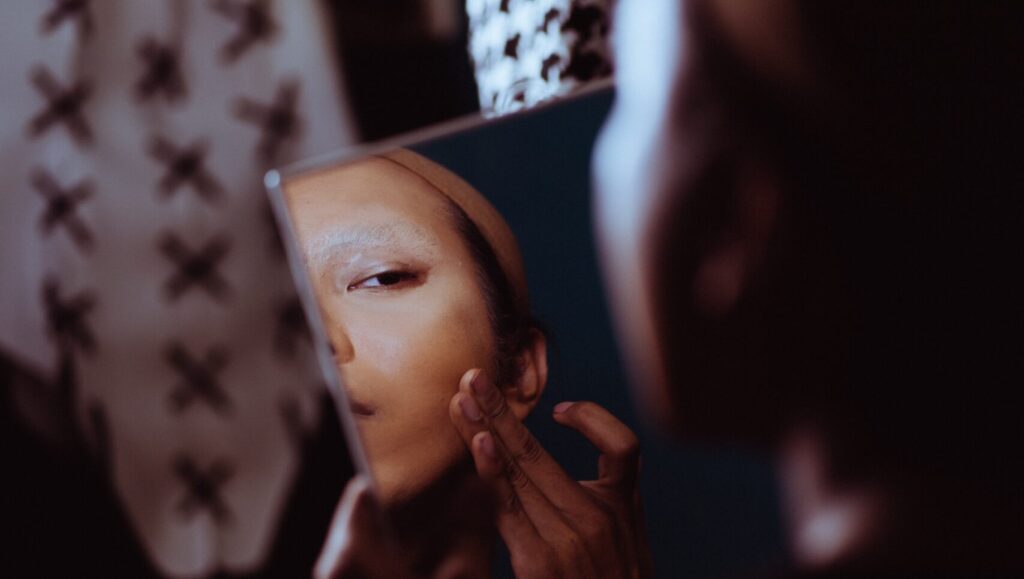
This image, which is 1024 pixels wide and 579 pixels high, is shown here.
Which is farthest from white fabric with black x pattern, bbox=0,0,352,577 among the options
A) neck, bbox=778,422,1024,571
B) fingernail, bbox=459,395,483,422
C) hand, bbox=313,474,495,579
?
neck, bbox=778,422,1024,571

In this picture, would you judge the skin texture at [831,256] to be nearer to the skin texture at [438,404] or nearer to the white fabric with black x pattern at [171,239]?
the skin texture at [438,404]

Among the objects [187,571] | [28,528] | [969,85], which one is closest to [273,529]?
[187,571]

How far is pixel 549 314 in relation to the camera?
0.35m

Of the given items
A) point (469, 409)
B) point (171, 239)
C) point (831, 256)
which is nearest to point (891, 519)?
point (831, 256)

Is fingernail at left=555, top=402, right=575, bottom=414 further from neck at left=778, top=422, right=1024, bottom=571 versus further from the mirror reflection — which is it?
neck at left=778, top=422, right=1024, bottom=571

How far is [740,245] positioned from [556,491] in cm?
17

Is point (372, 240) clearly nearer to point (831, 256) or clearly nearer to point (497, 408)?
point (497, 408)

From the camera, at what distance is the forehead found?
0.33m

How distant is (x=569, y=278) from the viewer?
1.15ft

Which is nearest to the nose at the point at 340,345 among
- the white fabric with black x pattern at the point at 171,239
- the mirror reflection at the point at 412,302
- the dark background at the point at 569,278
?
the mirror reflection at the point at 412,302

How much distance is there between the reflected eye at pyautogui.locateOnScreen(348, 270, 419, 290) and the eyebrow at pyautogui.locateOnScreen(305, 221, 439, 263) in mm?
15

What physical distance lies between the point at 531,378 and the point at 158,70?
0.40 meters

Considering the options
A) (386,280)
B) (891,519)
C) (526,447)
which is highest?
(386,280)

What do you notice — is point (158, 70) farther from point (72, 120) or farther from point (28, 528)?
point (28, 528)
